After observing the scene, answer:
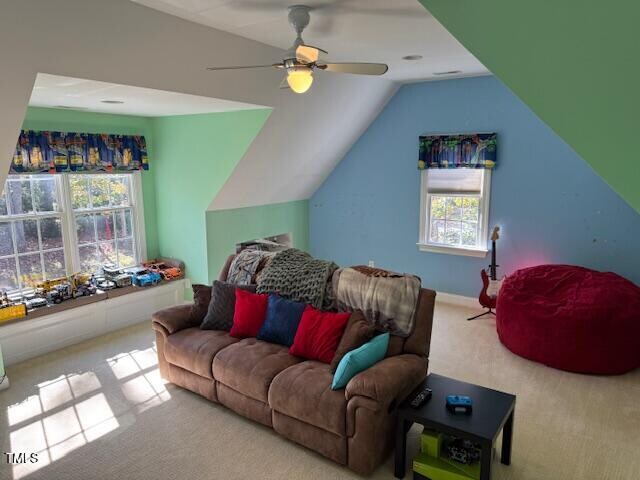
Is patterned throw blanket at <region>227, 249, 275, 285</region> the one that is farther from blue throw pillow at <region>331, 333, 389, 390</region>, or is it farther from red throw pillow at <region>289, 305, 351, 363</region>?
blue throw pillow at <region>331, 333, 389, 390</region>

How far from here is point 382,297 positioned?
308 cm

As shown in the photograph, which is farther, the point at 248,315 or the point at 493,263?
the point at 493,263

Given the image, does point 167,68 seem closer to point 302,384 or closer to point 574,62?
point 302,384

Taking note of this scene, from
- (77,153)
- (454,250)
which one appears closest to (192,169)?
(77,153)

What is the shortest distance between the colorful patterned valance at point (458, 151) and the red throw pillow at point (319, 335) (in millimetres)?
2872

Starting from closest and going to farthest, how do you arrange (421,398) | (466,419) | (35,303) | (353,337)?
1. (466,419)
2. (421,398)
3. (353,337)
4. (35,303)

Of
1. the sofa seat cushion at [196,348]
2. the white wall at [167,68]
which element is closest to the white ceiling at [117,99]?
the white wall at [167,68]

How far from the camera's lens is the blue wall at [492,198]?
448 centimetres

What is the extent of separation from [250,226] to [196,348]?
2.57 metres

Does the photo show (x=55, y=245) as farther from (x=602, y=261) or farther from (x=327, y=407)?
(x=602, y=261)

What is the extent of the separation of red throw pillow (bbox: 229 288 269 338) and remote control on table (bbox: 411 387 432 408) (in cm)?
137

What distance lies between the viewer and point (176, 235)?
5.40 m

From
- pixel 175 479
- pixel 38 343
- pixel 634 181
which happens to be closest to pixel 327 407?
pixel 175 479

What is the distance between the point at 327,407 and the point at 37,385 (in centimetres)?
260
